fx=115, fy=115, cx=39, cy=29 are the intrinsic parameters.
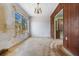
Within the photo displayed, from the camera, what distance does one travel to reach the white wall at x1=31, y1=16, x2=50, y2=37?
193 centimetres

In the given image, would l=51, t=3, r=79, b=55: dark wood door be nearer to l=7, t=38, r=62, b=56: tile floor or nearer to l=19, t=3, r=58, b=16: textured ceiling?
l=19, t=3, r=58, b=16: textured ceiling

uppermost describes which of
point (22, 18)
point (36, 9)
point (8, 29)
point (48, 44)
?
point (36, 9)

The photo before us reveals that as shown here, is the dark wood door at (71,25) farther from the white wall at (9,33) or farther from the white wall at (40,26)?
the white wall at (9,33)

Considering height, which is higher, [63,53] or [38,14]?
[38,14]

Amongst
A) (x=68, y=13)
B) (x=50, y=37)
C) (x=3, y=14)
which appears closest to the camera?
(x=3, y=14)

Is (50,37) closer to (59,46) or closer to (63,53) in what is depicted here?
(59,46)

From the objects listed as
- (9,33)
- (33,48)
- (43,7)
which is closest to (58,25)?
(43,7)

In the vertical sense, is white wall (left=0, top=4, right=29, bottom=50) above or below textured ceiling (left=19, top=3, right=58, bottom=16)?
below

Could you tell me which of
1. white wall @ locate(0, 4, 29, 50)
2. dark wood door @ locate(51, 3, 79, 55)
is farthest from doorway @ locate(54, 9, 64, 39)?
white wall @ locate(0, 4, 29, 50)

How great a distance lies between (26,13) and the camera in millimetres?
1894

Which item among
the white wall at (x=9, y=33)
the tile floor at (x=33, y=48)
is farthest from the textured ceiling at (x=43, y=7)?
the tile floor at (x=33, y=48)

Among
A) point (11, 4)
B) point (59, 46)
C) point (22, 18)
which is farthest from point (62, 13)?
point (11, 4)

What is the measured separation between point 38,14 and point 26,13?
198mm

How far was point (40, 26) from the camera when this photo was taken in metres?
1.96
